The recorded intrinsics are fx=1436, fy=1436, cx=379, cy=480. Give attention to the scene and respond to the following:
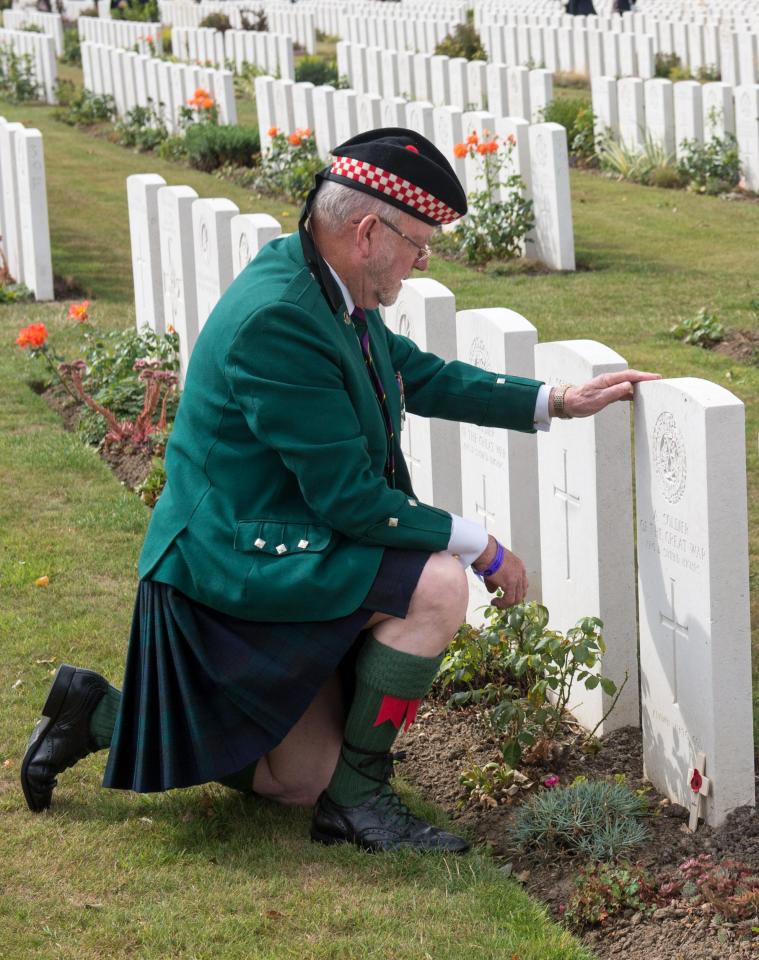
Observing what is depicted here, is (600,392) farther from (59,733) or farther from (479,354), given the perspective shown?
(59,733)

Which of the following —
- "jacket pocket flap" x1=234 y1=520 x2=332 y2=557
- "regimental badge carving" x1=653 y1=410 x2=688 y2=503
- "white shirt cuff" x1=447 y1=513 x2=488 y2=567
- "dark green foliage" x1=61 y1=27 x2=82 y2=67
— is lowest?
"white shirt cuff" x1=447 y1=513 x2=488 y2=567

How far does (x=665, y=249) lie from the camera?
10.0 m

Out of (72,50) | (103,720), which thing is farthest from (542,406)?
(72,50)

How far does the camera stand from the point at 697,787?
3215mm

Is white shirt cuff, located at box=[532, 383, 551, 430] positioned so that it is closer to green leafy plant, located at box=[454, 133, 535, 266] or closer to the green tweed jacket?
the green tweed jacket

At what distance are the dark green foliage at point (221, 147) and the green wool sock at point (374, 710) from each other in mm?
11515

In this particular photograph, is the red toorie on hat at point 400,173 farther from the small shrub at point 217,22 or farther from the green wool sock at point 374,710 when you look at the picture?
the small shrub at point 217,22

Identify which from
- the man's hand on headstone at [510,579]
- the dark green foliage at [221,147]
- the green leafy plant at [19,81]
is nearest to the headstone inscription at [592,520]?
the man's hand on headstone at [510,579]

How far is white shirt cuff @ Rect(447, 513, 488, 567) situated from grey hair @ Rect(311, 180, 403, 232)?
67 cm

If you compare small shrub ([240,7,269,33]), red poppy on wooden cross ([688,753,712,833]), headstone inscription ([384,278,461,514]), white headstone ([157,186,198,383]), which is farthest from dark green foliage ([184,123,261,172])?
small shrub ([240,7,269,33])

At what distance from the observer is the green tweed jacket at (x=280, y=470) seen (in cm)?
300

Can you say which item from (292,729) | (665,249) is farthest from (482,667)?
(665,249)

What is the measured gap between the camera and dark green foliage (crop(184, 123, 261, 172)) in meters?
14.2

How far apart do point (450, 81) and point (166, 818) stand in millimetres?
14158
